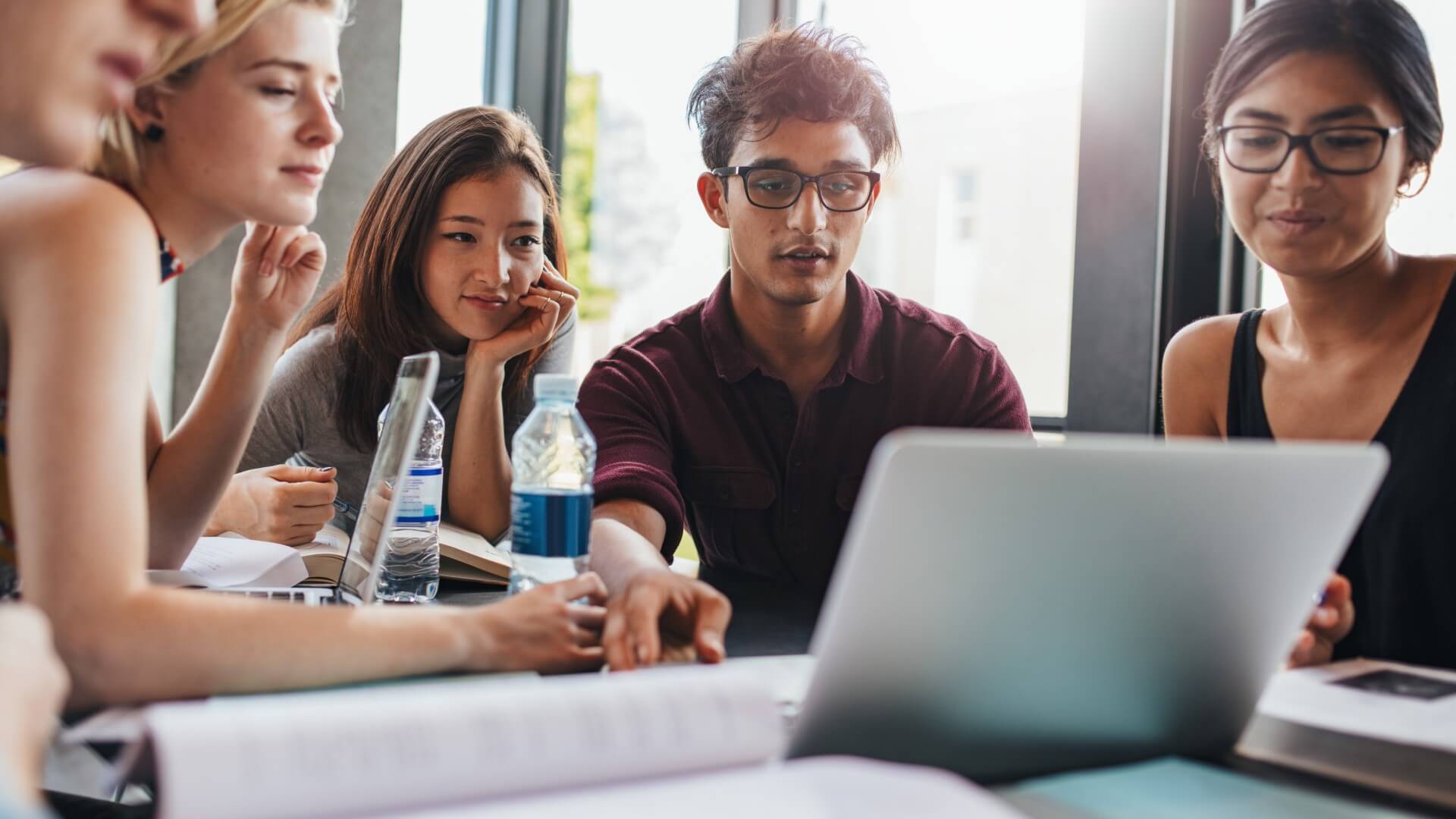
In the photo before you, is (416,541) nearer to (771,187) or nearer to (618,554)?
(618,554)

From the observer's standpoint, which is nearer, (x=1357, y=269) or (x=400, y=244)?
(x=1357, y=269)

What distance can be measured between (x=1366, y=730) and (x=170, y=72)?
3.34ft

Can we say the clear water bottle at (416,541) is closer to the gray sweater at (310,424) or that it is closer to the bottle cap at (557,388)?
the bottle cap at (557,388)

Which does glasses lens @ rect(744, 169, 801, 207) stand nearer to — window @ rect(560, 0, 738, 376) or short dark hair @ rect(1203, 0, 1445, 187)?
short dark hair @ rect(1203, 0, 1445, 187)

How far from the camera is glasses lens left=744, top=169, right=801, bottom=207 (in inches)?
62.4

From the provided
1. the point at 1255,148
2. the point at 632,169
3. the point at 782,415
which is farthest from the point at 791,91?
the point at 632,169

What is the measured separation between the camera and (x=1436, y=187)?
5.48 ft

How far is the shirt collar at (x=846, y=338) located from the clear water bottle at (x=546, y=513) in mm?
346

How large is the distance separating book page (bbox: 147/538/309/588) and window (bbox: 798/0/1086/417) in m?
1.16

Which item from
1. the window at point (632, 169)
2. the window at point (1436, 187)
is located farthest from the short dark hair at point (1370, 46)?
the window at point (632, 169)

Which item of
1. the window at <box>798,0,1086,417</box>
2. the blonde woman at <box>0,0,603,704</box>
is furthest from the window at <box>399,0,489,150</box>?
the blonde woman at <box>0,0,603,704</box>

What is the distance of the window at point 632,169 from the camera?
11.7 ft

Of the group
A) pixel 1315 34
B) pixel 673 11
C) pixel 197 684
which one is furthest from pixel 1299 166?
pixel 673 11

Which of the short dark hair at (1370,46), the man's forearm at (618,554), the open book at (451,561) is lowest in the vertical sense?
the open book at (451,561)
